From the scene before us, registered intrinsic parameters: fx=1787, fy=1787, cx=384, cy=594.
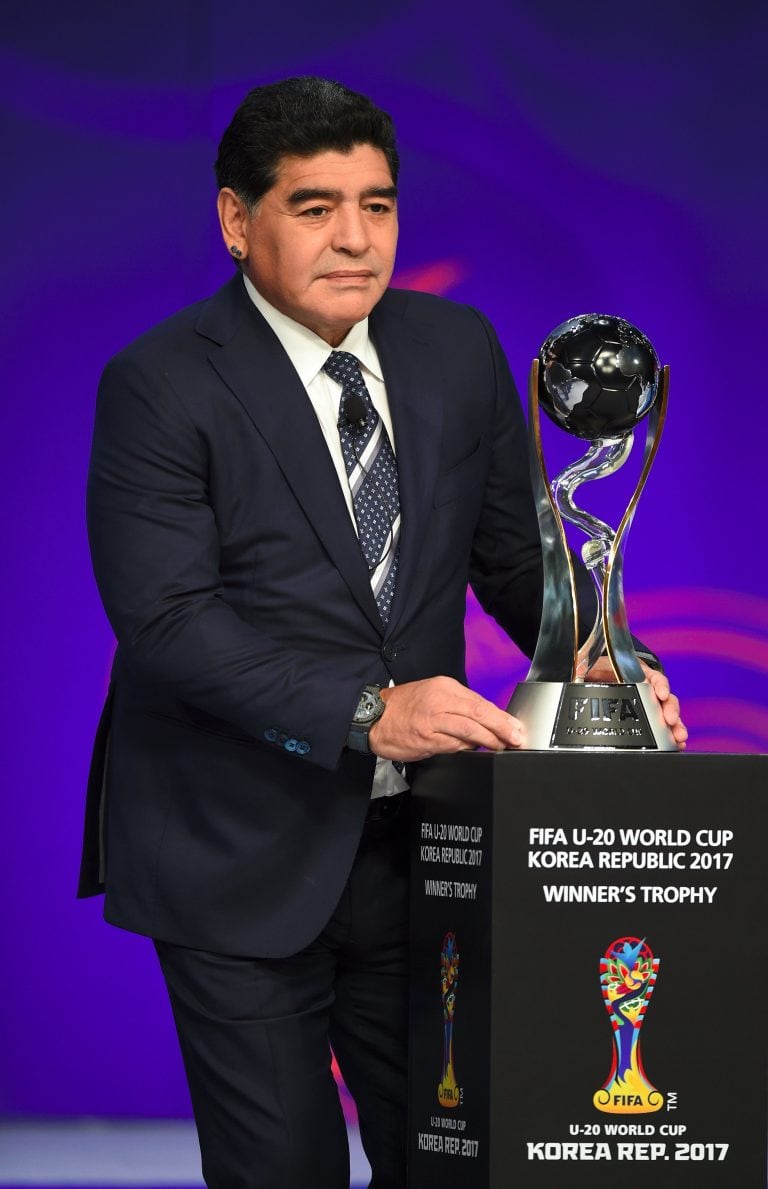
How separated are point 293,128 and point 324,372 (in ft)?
1.00

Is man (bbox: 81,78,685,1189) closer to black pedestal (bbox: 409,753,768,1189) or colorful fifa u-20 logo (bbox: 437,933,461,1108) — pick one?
colorful fifa u-20 logo (bbox: 437,933,461,1108)

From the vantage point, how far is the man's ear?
2270 millimetres

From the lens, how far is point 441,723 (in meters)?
1.90

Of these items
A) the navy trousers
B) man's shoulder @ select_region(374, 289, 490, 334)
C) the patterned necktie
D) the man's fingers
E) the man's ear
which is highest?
the man's ear

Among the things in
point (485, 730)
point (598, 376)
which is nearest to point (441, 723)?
point (485, 730)

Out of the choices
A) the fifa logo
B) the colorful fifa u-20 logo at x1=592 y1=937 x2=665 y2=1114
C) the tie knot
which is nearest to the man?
the tie knot

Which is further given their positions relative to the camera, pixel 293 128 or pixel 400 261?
pixel 400 261

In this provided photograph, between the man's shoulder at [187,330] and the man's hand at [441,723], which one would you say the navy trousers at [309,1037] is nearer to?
the man's hand at [441,723]

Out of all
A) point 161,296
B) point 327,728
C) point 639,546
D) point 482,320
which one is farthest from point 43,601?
point 327,728

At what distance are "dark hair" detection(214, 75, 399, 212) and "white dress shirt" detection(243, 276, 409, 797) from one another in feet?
0.52

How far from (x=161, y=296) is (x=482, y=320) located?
1679mm

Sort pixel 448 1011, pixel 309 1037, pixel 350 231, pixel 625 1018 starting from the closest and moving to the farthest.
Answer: pixel 625 1018, pixel 448 1011, pixel 350 231, pixel 309 1037

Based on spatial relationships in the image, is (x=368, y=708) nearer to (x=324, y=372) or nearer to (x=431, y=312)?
(x=324, y=372)

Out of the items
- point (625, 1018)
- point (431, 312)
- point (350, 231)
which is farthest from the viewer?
point (431, 312)
